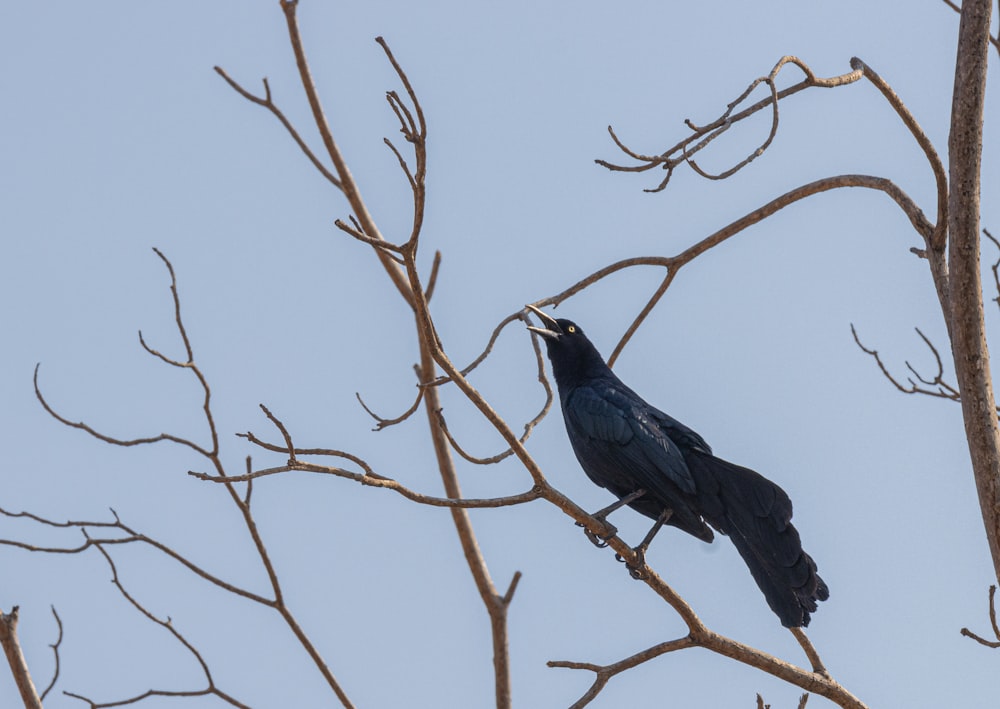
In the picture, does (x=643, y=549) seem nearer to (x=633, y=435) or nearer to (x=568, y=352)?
(x=633, y=435)

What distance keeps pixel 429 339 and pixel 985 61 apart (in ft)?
7.34

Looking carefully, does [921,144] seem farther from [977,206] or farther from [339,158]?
[339,158]

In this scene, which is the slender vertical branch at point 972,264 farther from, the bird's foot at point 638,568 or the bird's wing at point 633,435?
the bird's wing at point 633,435

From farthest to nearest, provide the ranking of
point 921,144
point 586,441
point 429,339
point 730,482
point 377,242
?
point 586,441 → point 730,482 → point 921,144 → point 429,339 → point 377,242

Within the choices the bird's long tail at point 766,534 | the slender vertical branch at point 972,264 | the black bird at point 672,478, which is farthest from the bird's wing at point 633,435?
the slender vertical branch at point 972,264

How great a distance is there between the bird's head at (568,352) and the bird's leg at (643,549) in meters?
Result: 1.11

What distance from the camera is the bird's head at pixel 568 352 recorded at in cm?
684

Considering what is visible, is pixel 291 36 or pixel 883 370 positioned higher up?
pixel 291 36

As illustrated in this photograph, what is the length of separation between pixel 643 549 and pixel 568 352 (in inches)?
63.4

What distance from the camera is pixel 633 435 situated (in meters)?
5.96

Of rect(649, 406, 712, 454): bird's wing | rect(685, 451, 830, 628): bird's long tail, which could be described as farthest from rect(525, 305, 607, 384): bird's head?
rect(685, 451, 830, 628): bird's long tail

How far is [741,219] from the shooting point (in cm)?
508

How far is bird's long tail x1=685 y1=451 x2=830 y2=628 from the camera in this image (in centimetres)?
504

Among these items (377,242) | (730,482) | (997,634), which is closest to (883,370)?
(730,482)
